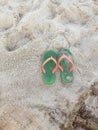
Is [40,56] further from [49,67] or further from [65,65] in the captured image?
[65,65]

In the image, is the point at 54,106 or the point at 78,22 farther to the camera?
the point at 78,22

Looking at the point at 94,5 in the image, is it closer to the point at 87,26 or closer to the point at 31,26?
the point at 87,26

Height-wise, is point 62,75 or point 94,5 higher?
point 94,5

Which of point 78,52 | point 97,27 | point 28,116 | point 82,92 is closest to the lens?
point 28,116

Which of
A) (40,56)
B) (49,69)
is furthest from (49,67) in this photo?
(40,56)

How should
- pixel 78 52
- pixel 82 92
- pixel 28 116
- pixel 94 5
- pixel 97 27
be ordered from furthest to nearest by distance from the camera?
pixel 94 5 → pixel 97 27 → pixel 78 52 → pixel 82 92 → pixel 28 116

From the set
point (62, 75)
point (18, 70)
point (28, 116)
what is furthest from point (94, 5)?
point (28, 116)
